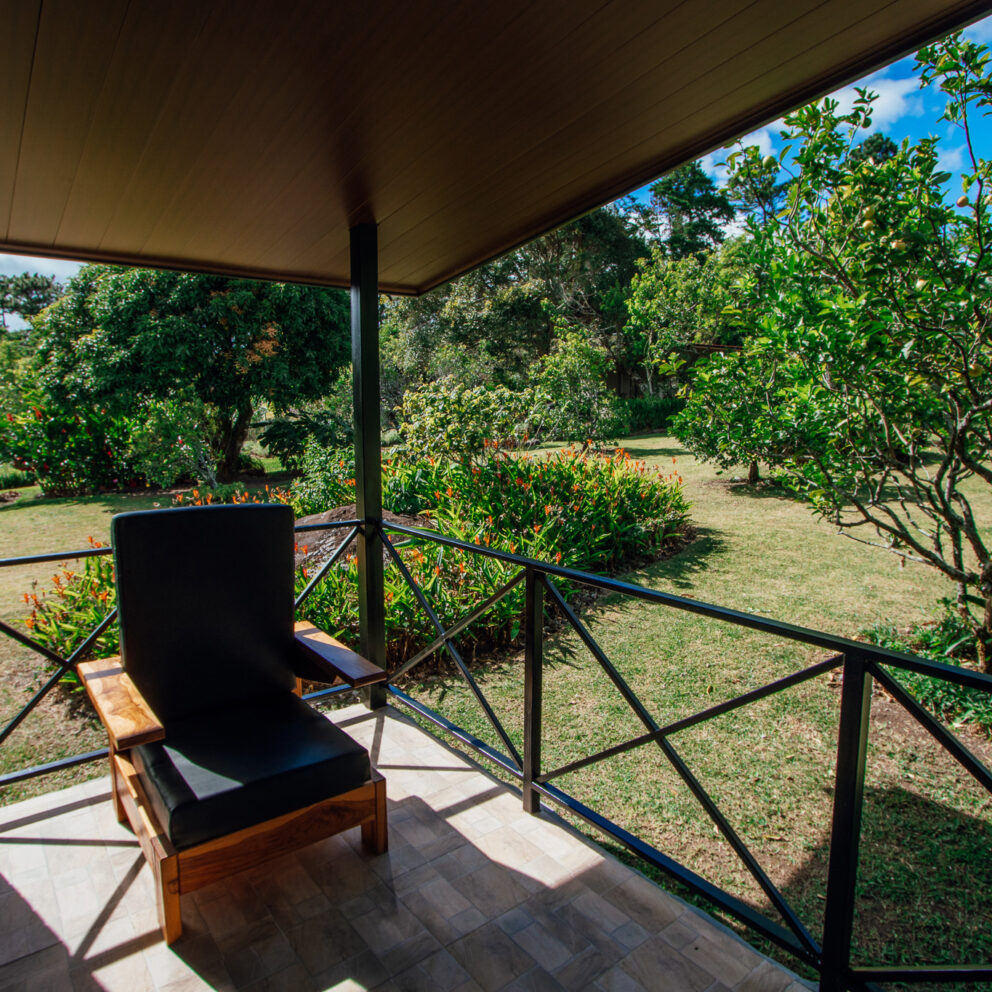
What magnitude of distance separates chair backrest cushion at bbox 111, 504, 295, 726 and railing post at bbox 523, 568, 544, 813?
882mm

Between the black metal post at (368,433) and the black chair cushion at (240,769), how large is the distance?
109cm

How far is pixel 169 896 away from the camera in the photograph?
165cm

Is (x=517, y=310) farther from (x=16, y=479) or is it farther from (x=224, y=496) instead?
(x=16, y=479)

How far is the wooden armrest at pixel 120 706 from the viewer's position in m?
1.62

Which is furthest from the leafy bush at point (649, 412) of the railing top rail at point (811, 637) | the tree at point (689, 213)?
the railing top rail at point (811, 637)

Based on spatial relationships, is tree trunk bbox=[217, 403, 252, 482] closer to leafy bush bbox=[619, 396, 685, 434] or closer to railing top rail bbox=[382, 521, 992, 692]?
leafy bush bbox=[619, 396, 685, 434]

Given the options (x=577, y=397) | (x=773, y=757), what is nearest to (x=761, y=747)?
(x=773, y=757)

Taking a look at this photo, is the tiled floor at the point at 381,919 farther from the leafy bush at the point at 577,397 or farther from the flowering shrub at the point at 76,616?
the leafy bush at the point at 577,397

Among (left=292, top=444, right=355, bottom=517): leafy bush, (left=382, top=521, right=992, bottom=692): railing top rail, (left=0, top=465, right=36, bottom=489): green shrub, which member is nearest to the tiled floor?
(left=382, top=521, right=992, bottom=692): railing top rail

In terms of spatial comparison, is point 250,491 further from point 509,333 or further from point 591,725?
point 509,333

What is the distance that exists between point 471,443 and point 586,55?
5.25m

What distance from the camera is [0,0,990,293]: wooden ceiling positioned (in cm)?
139

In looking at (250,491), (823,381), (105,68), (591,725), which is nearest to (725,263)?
(250,491)

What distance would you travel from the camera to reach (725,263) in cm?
1476
